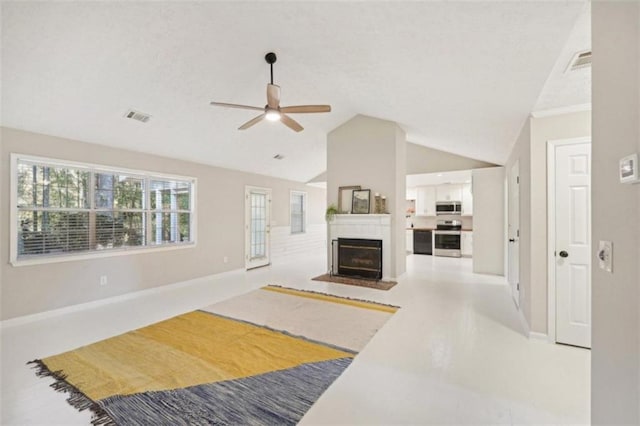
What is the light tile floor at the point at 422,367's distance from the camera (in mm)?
1803

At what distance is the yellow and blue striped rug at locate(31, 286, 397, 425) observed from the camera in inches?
73.5

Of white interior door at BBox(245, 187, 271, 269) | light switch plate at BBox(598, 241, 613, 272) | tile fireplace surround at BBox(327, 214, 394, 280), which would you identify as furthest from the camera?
white interior door at BBox(245, 187, 271, 269)

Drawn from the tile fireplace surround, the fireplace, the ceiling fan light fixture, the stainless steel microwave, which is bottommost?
the fireplace

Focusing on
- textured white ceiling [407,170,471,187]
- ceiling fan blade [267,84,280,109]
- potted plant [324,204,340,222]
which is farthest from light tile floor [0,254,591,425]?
textured white ceiling [407,170,471,187]

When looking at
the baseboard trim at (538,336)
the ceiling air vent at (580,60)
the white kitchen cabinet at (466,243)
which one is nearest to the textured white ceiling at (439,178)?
the white kitchen cabinet at (466,243)

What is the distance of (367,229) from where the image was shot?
18.1 ft

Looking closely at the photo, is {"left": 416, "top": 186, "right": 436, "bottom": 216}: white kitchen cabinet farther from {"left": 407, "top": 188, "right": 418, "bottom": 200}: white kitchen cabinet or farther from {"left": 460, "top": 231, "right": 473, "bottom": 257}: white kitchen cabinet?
{"left": 460, "top": 231, "right": 473, "bottom": 257}: white kitchen cabinet

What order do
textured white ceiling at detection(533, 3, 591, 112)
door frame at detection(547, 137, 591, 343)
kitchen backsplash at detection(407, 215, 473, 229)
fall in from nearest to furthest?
textured white ceiling at detection(533, 3, 591, 112), door frame at detection(547, 137, 591, 343), kitchen backsplash at detection(407, 215, 473, 229)

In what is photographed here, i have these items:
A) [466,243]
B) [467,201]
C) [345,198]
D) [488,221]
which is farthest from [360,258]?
[467,201]

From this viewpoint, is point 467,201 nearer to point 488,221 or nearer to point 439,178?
point 439,178

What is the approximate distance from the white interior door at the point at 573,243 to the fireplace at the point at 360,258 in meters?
2.90

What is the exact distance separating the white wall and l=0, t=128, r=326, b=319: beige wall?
192 inches

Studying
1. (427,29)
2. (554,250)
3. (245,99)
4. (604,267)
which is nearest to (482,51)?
(427,29)

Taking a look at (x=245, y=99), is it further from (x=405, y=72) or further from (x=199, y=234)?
(x=199, y=234)
